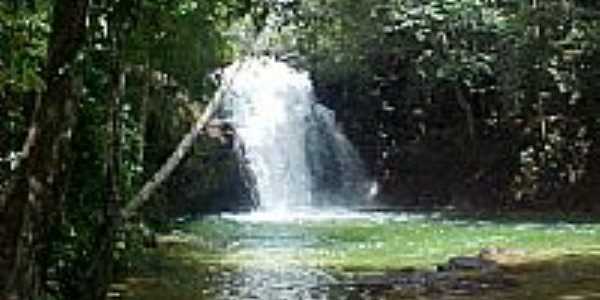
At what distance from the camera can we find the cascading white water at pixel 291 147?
141 feet

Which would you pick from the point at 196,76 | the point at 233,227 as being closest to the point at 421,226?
the point at 233,227

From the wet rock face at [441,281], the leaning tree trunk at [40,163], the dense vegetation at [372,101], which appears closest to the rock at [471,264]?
the wet rock face at [441,281]

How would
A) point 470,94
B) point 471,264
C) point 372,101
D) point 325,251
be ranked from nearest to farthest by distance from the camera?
1. point 471,264
2. point 325,251
3. point 470,94
4. point 372,101

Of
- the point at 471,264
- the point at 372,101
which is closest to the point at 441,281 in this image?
the point at 471,264

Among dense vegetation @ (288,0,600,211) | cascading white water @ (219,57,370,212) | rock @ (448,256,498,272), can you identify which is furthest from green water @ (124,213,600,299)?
cascading white water @ (219,57,370,212)

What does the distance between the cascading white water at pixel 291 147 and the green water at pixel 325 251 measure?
31.5 ft

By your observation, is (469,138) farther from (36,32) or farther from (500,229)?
(36,32)

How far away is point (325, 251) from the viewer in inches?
888

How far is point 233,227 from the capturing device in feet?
102

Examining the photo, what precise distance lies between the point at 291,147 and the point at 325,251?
2200cm

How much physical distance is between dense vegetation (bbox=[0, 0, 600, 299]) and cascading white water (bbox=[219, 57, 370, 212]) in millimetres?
898

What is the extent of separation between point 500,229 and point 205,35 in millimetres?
10546

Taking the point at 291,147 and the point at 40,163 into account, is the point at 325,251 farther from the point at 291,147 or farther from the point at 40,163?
the point at 291,147

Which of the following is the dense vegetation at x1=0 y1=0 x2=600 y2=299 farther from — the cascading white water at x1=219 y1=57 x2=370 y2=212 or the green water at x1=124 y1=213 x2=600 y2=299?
the green water at x1=124 y1=213 x2=600 y2=299
